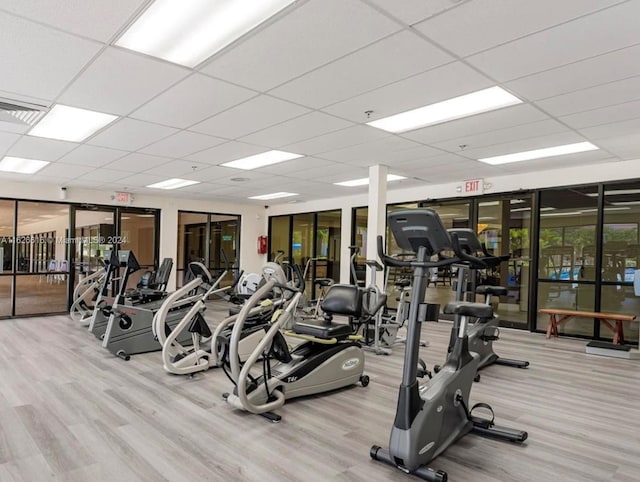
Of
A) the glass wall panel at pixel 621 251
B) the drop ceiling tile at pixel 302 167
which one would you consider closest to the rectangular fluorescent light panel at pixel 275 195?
the drop ceiling tile at pixel 302 167

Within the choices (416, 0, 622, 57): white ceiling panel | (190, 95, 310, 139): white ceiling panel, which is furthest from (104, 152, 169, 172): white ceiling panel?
(416, 0, 622, 57): white ceiling panel

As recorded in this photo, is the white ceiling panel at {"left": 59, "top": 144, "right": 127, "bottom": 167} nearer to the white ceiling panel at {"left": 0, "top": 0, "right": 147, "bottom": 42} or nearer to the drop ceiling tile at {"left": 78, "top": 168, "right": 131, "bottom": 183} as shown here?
the drop ceiling tile at {"left": 78, "top": 168, "right": 131, "bottom": 183}

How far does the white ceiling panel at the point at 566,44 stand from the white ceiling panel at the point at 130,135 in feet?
11.1

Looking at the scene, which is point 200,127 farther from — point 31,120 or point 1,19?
point 1,19

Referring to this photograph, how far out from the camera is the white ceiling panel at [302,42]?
246 cm

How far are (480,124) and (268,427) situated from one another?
11.9 feet

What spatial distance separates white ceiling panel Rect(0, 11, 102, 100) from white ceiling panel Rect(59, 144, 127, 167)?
208 centimetres

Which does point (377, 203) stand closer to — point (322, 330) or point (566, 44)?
point (322, 330)

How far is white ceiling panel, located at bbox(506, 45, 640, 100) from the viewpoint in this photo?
→ 118 inches

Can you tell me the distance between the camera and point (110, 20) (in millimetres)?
2533

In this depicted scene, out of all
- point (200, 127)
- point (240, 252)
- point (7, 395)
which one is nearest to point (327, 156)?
point (200, 127)

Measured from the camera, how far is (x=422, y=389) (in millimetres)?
2887

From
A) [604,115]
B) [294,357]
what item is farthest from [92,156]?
[604,115]

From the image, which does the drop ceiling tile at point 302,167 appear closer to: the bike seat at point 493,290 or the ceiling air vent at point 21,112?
the bike seat at point 493,290
